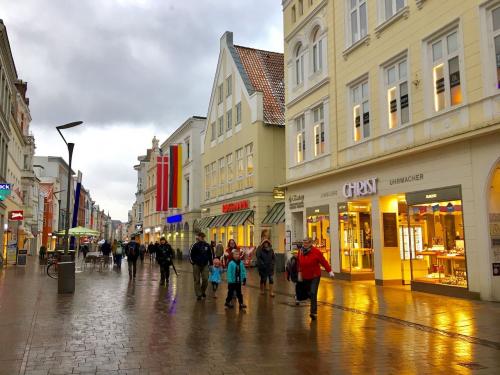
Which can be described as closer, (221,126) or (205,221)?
(221,126)

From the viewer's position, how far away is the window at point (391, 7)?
16.5 meters

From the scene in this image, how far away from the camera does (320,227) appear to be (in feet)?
71.9

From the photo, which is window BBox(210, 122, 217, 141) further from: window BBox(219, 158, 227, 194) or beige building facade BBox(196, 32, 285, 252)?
window BBox(219, 158, 227, 194)

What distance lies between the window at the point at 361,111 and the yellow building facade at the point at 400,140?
0.06m

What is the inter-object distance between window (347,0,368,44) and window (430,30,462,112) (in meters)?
4.10

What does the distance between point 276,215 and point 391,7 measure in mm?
13744

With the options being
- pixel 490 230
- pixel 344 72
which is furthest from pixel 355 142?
pixel 490 230

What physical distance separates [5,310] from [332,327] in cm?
762

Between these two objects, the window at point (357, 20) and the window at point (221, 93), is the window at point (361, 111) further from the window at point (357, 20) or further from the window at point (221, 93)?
the window at point (221, 93)

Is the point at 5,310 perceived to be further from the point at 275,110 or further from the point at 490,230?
the point at 275,110

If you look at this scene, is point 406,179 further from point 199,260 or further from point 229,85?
point 229,85

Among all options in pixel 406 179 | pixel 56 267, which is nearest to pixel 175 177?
pixel 56 267

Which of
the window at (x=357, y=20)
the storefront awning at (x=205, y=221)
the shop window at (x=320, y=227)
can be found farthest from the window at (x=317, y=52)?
the storefront awning at (x=205, y=221)

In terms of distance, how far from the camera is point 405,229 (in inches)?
658
